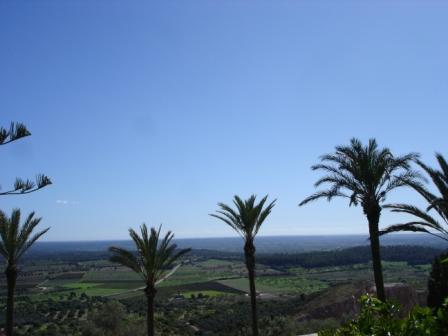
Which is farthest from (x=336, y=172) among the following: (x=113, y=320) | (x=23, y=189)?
(x=113, y=320)

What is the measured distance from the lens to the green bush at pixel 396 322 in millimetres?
3551

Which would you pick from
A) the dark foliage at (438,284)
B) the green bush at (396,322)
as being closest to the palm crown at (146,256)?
the dark foliage at (438,284)

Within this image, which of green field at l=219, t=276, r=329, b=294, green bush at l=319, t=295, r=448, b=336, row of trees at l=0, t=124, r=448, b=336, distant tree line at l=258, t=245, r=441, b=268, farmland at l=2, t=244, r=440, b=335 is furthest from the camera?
distant tree line at l=258, t=245, r=441, b=268

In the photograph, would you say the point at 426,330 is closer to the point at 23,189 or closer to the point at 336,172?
the point at 23,189

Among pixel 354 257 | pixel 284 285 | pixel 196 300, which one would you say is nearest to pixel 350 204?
pixel 196 300

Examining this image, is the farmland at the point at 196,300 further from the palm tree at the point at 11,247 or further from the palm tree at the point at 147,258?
the palm tree at the point at 11,247

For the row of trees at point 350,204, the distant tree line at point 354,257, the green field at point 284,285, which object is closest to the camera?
the row of trees at point 350,204

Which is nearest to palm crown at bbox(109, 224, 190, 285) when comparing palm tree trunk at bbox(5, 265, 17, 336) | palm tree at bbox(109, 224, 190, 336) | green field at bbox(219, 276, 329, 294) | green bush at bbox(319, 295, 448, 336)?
palm tree at bbox(109, 224, 190, 336)

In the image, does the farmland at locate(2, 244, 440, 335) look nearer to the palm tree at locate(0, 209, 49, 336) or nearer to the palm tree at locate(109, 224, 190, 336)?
the palm tree at locate(109, 224, 190, 336)

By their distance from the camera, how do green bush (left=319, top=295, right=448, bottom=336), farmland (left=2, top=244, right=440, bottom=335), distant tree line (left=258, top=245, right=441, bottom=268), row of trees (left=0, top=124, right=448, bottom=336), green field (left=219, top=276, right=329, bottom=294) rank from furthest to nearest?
distant tree line (left=258, top=245, right=441, bottom=268), green field (left=219, top=276, right=329, bottom=294), farmland (left=2, top=244, right=440, bottom=335), row of trees (left=0, top=124, right=448, bottom=336), green bush (left=319, top=295, right=448, bottom=336)

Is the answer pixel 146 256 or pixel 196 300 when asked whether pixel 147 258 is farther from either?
pixel 196 300

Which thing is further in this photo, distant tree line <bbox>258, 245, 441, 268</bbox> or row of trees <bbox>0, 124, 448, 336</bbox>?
distant tree line <bbox>258, 245, 441, 268</bbox>

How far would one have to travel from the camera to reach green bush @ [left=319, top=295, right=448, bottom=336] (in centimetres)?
355

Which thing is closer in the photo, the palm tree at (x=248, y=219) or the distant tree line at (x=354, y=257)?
the palm tree at (x=248, y=219)
